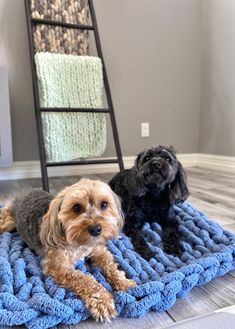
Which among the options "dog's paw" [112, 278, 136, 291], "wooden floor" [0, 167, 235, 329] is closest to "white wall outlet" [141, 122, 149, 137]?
"wooden floor" [0, 167, 235, 329]

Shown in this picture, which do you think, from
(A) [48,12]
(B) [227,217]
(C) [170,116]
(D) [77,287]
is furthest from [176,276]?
(C) [170,116]

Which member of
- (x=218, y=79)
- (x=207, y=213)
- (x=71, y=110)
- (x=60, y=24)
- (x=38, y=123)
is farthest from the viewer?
(x=218, y=79)

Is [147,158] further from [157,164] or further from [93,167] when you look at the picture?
[93,167]

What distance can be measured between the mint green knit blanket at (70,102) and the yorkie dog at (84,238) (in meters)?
1.16

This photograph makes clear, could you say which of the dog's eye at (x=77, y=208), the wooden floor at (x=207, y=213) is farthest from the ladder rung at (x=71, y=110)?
the dog's eye at (x=77, y=208)

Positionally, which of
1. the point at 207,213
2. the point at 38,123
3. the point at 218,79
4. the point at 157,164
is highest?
the point at 218,79

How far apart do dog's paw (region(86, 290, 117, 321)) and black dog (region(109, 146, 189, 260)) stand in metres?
0.36

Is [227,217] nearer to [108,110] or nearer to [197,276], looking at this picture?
[197,276]

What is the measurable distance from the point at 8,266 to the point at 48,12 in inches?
69.9

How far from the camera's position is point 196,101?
114 inches

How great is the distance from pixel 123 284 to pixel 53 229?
0.22 meters

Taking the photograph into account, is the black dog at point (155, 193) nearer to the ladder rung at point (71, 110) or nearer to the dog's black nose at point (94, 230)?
the dog's black nose at point (94, 230)

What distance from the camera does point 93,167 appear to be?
2596 mm

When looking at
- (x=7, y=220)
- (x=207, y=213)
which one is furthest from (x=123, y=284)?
(x=207, y=213)
